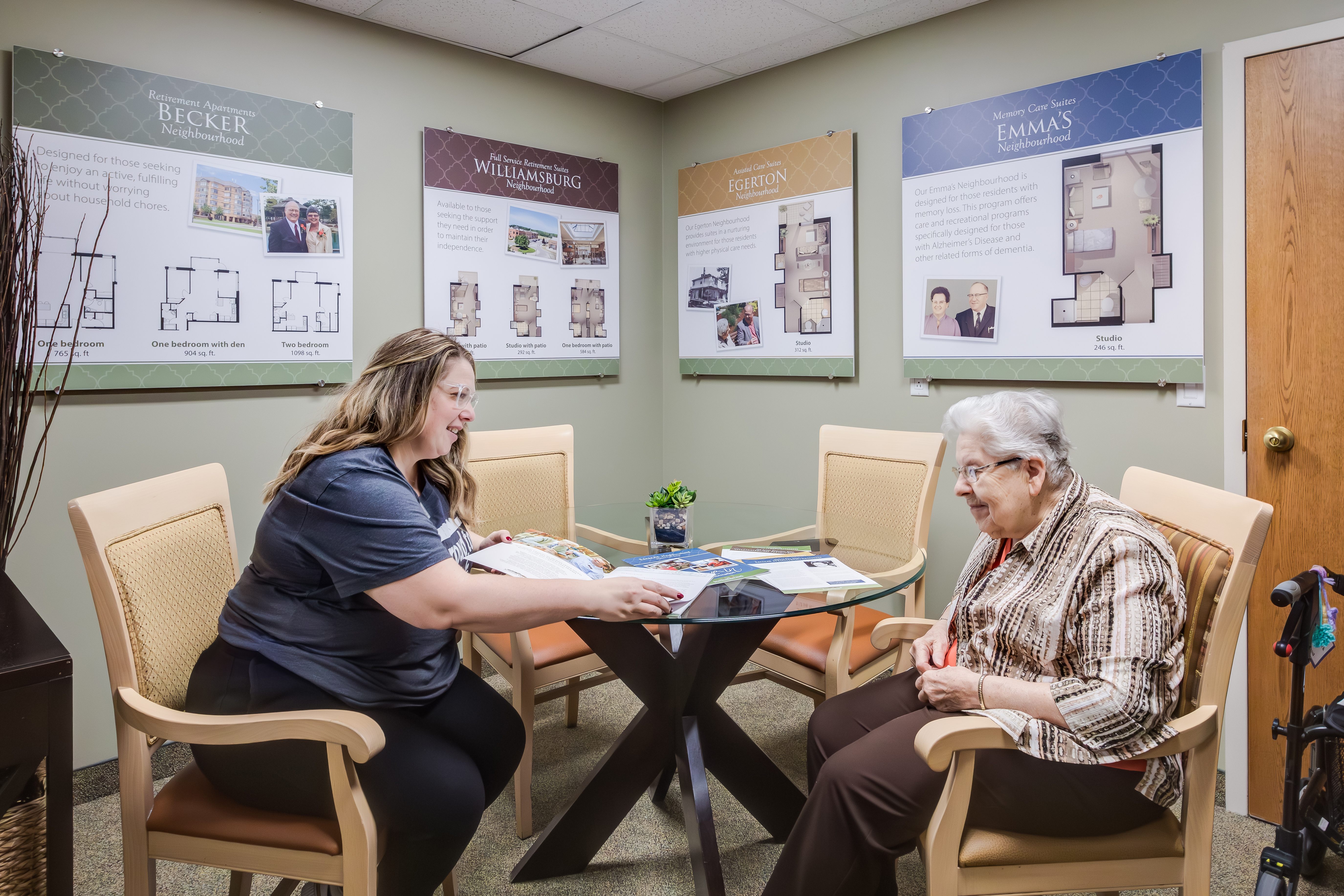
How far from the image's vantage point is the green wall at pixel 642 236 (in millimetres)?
2566

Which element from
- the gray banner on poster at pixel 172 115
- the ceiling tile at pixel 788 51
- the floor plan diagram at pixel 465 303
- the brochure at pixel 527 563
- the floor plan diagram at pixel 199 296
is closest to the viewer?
the brochure at pixel 527 563

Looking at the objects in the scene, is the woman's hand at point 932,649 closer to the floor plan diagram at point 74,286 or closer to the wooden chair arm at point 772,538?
the wooden chair arm at point 772,538

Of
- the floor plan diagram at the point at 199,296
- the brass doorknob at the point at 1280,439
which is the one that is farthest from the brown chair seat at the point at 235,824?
the brass doorknob at the point at 1280,439

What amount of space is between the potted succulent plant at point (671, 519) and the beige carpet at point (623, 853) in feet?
2.69

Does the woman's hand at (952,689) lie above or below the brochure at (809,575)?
below

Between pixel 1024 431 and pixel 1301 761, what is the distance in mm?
944

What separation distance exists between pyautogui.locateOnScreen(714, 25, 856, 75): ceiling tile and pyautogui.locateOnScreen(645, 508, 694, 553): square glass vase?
2157mm

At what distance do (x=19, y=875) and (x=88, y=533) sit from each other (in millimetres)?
556

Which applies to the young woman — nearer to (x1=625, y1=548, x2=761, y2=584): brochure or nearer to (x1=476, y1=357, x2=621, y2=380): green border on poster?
(x1=625, y1=548, x2=761, y2=584): brochure

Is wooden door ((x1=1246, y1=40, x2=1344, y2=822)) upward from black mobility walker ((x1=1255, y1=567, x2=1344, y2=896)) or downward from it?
upward

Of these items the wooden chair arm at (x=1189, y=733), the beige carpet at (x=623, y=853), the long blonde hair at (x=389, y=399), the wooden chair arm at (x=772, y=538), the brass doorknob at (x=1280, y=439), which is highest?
the long blonde hair at (x=389, y=399)

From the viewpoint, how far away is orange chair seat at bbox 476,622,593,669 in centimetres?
227

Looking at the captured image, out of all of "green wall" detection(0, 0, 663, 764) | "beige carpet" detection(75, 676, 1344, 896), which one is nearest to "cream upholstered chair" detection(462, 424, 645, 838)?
"beige carpet" detection(75, 676, 1344, 896)

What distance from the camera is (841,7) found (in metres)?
3.02
